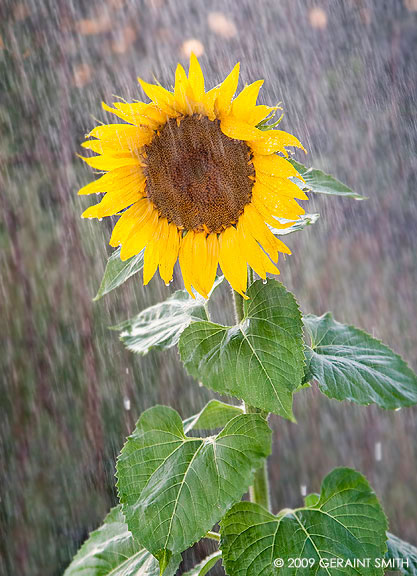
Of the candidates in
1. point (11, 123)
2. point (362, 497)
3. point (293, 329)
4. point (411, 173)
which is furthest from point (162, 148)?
point (411, 173)

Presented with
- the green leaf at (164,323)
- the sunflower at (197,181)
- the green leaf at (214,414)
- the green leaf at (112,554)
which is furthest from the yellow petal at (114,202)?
the green leaf at (112,554)

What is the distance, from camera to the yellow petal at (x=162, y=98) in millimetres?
523

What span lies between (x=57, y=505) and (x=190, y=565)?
38 cm

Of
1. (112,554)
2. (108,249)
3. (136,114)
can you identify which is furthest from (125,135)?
(108,249)

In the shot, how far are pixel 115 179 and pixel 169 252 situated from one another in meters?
0.08

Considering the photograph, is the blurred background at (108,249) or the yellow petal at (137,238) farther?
the blurred background at (108,249)

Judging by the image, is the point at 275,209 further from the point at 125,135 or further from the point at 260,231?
the point at 125,135

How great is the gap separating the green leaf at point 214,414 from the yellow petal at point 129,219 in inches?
7.3

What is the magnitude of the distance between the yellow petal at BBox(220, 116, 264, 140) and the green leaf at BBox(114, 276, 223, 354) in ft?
0.48

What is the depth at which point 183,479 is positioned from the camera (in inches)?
21.3

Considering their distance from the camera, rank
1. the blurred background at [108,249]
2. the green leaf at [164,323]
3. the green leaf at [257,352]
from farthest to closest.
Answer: the blurred background at [108,249] < the green leaf at [164,323] < the green leaf at [257,352]

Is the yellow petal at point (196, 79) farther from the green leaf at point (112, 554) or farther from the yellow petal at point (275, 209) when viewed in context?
the green leaf at point (112, 554)

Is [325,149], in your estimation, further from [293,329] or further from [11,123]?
[293,329]

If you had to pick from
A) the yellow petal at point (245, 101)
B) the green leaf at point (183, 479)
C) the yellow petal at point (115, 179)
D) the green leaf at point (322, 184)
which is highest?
the yellow petal at point (245, 101)
